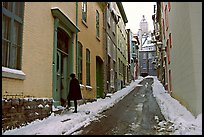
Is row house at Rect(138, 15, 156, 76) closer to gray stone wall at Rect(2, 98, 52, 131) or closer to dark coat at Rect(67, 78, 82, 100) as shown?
dark coat at Rect(67, 78, 82, 100)

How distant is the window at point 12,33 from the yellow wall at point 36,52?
0.17 metres

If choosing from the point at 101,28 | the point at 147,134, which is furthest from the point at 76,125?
the point at 101,28

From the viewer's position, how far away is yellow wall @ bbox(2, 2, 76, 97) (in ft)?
23.0

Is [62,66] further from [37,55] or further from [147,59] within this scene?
[147,59]

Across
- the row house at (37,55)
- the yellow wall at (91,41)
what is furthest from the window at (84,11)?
the row house at (37,55)

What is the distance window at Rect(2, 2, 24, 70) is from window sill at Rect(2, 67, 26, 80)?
178 mm

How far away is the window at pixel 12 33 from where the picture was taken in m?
6.41

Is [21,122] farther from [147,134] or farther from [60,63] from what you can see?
[60,63]

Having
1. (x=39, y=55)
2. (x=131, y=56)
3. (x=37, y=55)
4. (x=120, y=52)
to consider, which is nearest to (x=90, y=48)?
(x=39, y=55)

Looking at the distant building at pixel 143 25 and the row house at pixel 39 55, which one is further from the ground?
the distant building at pixel 143 25

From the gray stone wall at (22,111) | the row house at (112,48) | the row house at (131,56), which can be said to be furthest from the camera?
the row house at (131,56)

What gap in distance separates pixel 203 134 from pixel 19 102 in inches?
180

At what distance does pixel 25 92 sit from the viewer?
693 centimetres

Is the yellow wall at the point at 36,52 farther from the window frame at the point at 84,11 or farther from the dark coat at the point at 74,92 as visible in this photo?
the window frame at the point at 84,11
